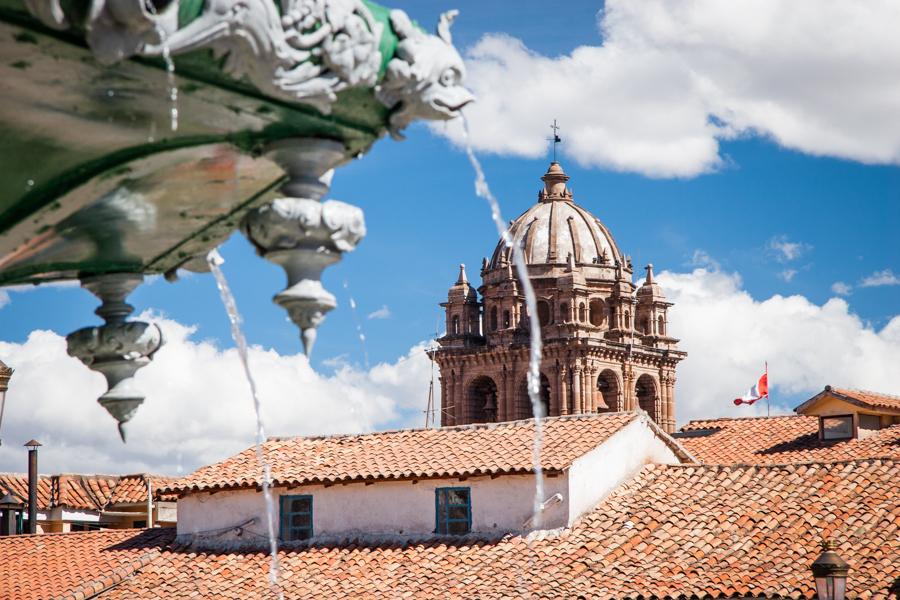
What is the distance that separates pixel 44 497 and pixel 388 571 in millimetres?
18251

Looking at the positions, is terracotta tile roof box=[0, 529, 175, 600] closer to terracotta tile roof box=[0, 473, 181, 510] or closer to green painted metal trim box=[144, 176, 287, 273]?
terracotta tile roof box=[0, 473, 181, 510]

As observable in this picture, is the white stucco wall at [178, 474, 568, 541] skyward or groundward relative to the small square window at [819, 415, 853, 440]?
groundward

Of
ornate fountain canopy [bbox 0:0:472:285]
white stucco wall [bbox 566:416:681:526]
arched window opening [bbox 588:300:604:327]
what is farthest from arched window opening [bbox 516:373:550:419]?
ornate fountain canopy [bbox 0:0:472:285]

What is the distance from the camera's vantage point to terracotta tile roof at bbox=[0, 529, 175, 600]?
26609mm

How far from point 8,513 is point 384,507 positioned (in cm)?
1269

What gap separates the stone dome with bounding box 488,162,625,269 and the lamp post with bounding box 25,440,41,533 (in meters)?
31.2

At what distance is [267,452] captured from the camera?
29.0 meters

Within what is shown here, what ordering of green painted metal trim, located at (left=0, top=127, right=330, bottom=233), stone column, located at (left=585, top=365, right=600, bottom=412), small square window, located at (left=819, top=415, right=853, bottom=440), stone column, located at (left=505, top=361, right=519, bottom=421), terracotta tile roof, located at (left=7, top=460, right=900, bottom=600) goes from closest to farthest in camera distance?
1. green painted metal trim, located at (left=0, top=127, right=330, bottom=233)
2. terracotta tile roof, located at (left=7, top=460, right=900, bottom=600)
3. small square window, located at (left=819, top=415, right=853, bottom=440)
4. stone column, located at (left=585, top=365, right=600, bottom=412)
5. stone column, located at (left=505, top=361, right=519, bottom=421)

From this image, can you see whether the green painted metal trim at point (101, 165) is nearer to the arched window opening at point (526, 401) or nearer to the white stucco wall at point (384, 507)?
the white stucco wall at point (384, 507)

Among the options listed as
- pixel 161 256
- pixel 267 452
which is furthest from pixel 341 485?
pixel 161 256

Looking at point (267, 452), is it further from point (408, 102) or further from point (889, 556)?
point (408, 102)

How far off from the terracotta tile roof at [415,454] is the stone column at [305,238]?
801 inches

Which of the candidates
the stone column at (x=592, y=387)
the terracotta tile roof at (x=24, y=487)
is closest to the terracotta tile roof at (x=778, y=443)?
the terracotta tile roof at (x=24, y=487)

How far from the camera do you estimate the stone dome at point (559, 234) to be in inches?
2576
